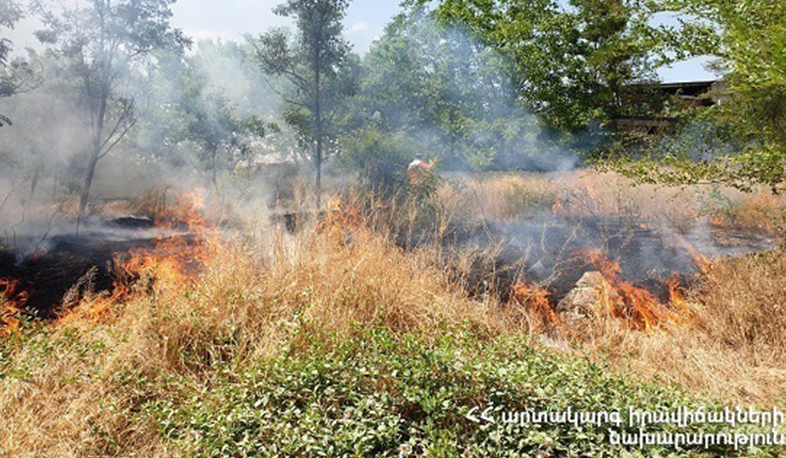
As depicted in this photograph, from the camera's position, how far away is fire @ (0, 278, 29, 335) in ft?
11.4

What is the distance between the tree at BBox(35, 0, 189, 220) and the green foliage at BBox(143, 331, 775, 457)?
29.9 ft

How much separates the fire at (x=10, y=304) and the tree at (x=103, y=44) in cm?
472

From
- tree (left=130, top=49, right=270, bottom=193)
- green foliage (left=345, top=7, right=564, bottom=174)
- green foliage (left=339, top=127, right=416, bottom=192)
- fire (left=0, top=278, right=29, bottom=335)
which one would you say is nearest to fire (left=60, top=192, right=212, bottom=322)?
fire (left=0, top=278, right=29, bottom=335)

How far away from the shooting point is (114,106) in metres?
10.8

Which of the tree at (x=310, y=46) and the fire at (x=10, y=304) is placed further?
the tree at (x=310, y=46)

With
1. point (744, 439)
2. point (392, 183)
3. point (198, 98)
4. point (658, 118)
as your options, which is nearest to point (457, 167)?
point (392, 183)

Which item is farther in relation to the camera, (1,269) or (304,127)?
(304,127)

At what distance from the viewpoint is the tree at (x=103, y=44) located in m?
→ 9.14

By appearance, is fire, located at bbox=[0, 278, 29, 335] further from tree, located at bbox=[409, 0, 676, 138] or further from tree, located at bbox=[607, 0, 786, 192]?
tree, located at bbox=[409, 0, 676, 138]

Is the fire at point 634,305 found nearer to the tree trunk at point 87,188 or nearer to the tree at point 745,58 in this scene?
the tree at point 745,58

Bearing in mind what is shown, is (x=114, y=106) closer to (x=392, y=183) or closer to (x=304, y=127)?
(x=304, y=127)

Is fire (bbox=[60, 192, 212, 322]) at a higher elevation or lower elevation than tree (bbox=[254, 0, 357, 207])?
lower

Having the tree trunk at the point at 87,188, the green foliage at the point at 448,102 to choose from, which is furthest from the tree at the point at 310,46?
the tree trunk at the point at 87,188

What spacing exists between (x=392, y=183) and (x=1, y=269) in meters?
7.09
